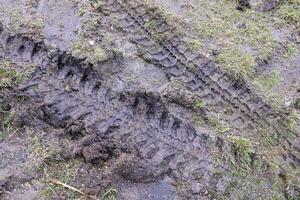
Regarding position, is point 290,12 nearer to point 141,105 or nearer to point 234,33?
point 234,33

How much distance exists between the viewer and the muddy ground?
309 cm

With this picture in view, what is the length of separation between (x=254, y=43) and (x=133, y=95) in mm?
1217

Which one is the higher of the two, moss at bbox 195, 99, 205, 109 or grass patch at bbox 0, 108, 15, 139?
moss at bbox 195, 99, 205, 109

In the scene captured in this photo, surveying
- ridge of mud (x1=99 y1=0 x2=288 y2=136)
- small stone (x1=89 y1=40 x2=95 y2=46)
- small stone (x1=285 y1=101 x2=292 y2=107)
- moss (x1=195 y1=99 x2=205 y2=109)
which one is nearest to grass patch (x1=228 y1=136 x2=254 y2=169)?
ridge of mud (x1=99 y1=0 x2=288 y2=136)

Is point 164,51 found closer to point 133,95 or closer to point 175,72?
point 175,72

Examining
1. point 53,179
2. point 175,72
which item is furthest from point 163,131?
point 53,179

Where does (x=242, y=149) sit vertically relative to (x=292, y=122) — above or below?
below

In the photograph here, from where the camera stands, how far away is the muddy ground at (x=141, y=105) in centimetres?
309

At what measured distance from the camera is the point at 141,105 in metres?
3.31

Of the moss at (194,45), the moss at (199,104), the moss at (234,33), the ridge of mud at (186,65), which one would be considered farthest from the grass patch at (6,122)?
the moss at (234,33)

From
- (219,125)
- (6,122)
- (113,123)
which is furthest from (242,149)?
(6,122)

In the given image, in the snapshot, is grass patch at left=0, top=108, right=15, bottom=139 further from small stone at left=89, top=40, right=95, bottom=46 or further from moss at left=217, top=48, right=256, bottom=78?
moss at left=217, top=48, right=256, bottom=78

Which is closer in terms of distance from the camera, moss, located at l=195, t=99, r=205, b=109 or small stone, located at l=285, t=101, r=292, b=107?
moss, located at l=195, t=99, r=205, b=109

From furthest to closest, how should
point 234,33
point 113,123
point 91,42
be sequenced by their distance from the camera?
point 234,33 → point 91,42 → point 113,123
